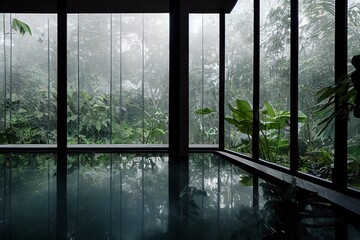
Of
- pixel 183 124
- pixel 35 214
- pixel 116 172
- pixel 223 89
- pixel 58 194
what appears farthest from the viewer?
pixel 223 89

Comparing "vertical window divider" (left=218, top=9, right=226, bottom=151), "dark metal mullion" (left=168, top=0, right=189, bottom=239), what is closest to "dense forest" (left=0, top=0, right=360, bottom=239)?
"vertical window divider" (left=218, top=9, right=226, bottom=151)

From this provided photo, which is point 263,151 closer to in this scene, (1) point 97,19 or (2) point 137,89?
(2) point 137,89

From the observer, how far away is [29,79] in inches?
295

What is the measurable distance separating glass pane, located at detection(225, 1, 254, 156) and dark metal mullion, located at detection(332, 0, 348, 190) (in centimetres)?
211

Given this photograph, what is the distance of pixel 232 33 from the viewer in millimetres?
5891

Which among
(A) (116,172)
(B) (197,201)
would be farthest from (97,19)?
(B) (197,201)

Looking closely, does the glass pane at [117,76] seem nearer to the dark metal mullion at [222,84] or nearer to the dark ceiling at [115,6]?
the dark ceiling at [115,6]

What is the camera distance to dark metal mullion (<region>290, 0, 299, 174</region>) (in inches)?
129

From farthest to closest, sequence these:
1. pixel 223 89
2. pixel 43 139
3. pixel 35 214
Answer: pixel 43 139
pixel 223 89
pixel 35 214

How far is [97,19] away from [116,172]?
5.06 m

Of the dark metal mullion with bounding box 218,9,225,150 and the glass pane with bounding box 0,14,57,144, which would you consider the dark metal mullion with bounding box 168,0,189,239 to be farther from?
the glass pane with bounding box 0,14,57,144

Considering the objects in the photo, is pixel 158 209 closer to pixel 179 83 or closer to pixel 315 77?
pixel 315 77

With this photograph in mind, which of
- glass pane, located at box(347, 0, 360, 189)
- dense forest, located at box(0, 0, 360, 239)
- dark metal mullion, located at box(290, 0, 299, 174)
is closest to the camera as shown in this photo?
glass pane, located at box(347, 0, 360, 189)

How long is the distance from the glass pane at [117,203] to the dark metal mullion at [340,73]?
140 cm
